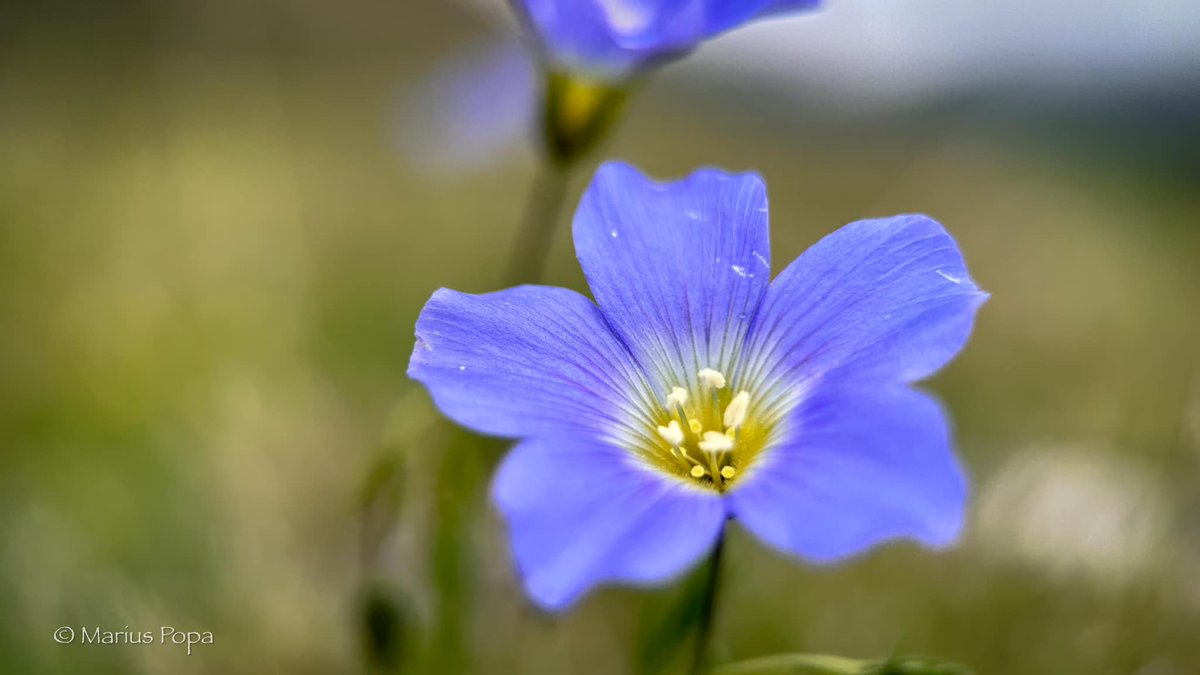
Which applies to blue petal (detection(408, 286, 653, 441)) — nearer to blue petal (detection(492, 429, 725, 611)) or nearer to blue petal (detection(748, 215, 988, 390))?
blue petal (detection(492, 429, 725, 611))

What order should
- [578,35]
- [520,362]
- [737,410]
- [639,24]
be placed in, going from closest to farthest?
[520,362]
[737,410]
[578,35]
[639,24]

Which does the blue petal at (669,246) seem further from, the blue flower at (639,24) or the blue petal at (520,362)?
the blue flower at (639,24)

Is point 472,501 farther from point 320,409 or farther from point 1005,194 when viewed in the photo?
point 1005,194

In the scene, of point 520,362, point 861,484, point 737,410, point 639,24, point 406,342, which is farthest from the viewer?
point 406,342

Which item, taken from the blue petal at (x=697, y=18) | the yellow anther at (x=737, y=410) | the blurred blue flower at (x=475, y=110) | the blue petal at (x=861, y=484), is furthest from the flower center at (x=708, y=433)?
the blurred blue flower at (x=475, y=110)

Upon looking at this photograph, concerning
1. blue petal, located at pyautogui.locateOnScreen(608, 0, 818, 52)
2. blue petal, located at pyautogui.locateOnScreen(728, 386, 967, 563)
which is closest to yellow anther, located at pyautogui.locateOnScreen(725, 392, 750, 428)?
blue petal, located at pyautogui.locateOnScreen(728, 386, 967, 563)

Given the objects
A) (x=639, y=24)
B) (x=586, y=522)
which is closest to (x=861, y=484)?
(x=586, y=522)

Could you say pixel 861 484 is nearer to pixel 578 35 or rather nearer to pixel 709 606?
pixel 709 606
